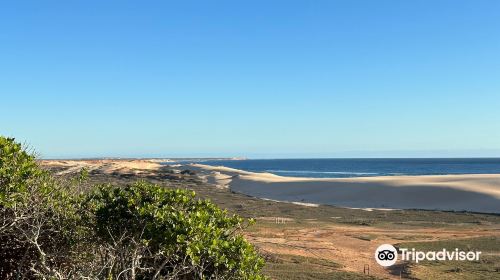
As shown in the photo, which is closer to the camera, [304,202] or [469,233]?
[469,233]

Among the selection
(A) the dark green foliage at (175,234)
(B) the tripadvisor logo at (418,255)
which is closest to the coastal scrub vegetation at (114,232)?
(A) the dark green foliage at (175,234)

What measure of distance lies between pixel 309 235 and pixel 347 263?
8514 millimetres

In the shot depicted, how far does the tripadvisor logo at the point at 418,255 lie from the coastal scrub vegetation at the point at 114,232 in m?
16.9

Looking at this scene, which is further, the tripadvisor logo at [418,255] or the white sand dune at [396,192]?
the white sand dune at [396,192]

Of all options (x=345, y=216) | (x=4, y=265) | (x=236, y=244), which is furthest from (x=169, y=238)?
(x=345, y=216)

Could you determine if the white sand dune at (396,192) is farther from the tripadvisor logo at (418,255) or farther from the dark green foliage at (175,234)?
the dark green foliage at (175,234)

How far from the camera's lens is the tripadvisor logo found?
23.5 meters

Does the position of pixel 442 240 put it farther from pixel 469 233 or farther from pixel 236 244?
pixel 236 244

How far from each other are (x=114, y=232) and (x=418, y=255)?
20.2 m

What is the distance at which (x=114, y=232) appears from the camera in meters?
8.35

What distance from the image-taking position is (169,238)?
7613 mm

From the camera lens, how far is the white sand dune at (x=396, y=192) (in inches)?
2013

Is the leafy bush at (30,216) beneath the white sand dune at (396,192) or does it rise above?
above

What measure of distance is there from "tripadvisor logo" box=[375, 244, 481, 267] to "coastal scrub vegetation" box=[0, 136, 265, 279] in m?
16.9
